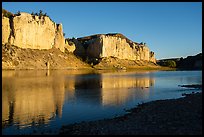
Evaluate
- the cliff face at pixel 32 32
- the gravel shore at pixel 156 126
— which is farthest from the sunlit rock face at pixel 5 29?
the gravel shore at pixel 156 126

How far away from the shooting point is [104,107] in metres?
26.1

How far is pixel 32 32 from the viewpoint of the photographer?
14000 cm

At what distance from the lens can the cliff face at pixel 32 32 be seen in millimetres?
128750

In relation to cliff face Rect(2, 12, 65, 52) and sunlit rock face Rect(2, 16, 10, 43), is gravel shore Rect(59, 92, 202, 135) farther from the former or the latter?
sunlit rock face Rect(2, 16, 10, 43)

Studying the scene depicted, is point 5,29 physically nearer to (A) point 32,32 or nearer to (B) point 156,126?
(A) point 32,32

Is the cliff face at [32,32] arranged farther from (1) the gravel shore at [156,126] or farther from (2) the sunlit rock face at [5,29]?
(1) the gravel shore at [156,126]

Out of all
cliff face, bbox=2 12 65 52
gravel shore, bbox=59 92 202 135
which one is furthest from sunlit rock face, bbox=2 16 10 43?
gravel shore, bbox=59 92 202 135

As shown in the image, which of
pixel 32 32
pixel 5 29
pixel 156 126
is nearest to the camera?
pixel 156 126

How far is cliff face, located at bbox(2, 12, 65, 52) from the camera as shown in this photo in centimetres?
12875

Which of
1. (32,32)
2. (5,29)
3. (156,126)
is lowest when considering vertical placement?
(156,126)

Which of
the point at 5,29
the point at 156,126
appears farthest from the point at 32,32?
the point at 156,126

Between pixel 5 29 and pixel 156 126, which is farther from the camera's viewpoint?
pixel 5 29

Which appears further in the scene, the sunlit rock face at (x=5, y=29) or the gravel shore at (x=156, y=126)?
the sunlit rock face at (x=5, y=29)

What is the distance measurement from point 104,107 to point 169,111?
24.5ft
